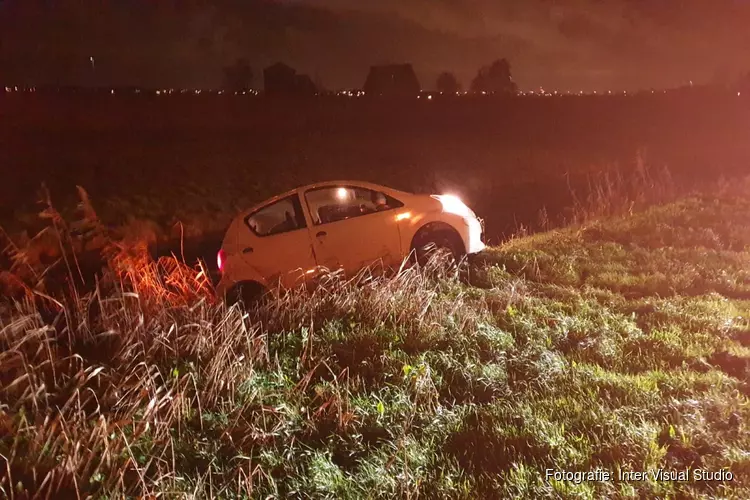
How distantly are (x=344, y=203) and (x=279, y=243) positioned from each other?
113 cm

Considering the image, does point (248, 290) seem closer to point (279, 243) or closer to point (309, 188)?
point (279, 243)

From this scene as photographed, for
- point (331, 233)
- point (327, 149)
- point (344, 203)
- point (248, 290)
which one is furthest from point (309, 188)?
point (327, 149)

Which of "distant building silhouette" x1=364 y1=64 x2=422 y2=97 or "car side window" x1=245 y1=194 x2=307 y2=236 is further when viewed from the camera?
"distant building silhouette" x1=364 y1=64 x2=422 y2=97

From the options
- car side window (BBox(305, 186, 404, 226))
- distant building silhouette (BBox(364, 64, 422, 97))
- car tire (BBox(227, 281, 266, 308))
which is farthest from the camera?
distant building silhouette (BBox(364, 64, 422, 97))

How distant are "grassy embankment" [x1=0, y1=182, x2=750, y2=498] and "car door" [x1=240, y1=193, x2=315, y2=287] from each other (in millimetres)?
1589

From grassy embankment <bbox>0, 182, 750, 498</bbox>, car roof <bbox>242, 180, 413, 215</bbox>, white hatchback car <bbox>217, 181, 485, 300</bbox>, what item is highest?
car roof <bbox>242, 180, 413, 215</bbox>

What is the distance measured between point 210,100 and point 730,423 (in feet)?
115

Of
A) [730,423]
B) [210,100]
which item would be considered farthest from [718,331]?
[210,100]

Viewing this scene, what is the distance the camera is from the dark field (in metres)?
16.9

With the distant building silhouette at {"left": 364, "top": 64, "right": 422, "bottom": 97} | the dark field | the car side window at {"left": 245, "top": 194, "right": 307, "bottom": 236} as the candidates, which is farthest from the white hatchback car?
the distant building silhouette at {"left": 364, "top": 64, "right": 422, "bottom": 97}

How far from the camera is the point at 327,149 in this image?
88.1ft

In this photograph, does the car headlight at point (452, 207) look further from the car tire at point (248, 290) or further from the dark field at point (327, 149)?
the dark field at point (327, 149)

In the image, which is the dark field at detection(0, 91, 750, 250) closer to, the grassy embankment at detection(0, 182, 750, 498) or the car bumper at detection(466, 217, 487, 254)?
the car bumper at detection(466, 217, 487, 254)

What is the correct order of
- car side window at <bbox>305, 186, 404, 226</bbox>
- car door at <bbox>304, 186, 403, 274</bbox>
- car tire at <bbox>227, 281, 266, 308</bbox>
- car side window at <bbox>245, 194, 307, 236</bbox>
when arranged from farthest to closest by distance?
car side window at <bbox>305, 186, 404, 226</bbox>, car door at <bbox>304, 186, 403, 274</bbox>, car side window at <bbox>245, 194, 307, 236</bbox>, car tire at <bbox>227, 281, 266, 308</bbox>
